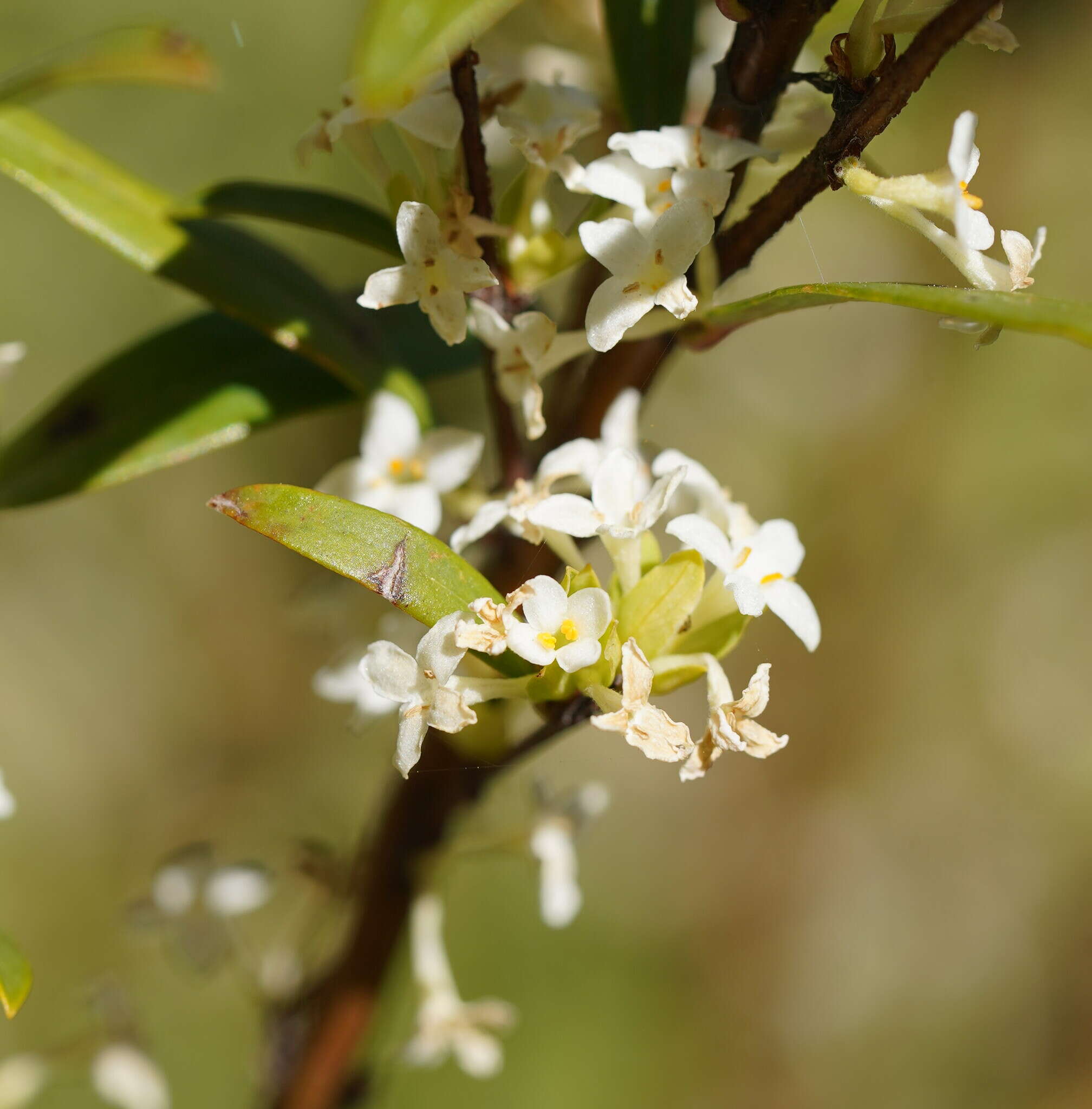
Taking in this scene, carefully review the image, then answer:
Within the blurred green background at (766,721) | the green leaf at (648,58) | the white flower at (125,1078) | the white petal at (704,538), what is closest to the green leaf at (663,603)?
the white petal at (704,538)

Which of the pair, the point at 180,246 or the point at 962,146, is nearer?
the point at 962,146

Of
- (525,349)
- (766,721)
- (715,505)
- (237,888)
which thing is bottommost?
(766,721)

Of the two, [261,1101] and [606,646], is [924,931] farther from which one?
[606,646]

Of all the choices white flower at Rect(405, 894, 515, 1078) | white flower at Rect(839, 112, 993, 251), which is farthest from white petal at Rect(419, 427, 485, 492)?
white flower at Rect(405, 894, 515, 1078)

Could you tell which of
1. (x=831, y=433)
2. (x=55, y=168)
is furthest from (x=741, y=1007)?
(x=55, y=168)

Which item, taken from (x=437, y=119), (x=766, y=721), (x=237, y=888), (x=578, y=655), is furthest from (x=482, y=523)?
(x=766, y=721)

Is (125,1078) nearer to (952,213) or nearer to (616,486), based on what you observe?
(616,486)
